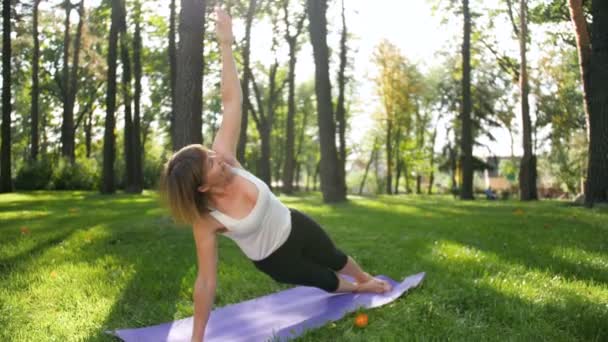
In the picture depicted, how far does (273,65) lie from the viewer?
31359 mm

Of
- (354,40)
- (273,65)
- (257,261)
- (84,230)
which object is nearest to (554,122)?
(354,40)

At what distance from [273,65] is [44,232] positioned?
23.1 m

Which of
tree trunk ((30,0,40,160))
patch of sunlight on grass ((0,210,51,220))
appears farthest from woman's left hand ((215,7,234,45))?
tree trunk ((30,0,40,160))

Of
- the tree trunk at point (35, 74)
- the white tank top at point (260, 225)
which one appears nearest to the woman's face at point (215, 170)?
the white tank top at point (260, 225)

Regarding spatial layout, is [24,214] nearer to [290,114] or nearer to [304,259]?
[304,259]

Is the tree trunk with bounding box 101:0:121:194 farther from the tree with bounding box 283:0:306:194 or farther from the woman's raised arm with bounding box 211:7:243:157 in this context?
the woman's raised arm with bounding box 211:7:243:157

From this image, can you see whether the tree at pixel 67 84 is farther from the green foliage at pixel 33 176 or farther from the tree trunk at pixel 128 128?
the tree trunk at pixel 128 128

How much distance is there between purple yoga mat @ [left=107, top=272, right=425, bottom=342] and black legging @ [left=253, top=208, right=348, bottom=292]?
0.88ft

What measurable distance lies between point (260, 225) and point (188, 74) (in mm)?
6107

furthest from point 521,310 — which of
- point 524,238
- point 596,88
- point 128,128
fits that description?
point 128,128

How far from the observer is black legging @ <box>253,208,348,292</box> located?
4012 millimetres

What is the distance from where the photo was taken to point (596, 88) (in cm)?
1202

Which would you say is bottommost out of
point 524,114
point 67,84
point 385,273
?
point 385,273

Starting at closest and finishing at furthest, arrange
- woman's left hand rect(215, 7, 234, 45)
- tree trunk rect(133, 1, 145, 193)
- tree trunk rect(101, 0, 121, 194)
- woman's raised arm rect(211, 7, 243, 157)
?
woman's raised arm rect(211, 7, 243, 157), woman's left hand rect(215, 7, 234, 45), tree trunk rect(101, 0, 121, 194), tree trunk rect(133, 1, 145, 193)
